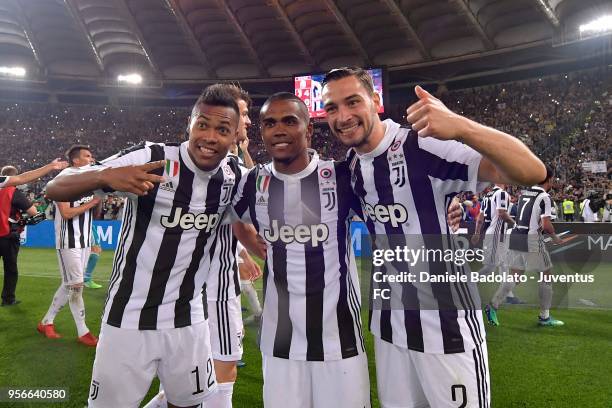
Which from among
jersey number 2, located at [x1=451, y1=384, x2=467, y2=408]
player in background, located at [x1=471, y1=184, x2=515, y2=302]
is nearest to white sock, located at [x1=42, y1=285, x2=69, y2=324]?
jersey number 2, located at [x1=451, y1=384, x2=467, y2=408]

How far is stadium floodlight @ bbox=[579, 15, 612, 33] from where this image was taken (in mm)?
19453

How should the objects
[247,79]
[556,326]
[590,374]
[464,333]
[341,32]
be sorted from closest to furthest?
[464,333] < [590,374] < [556,326] < [341,32] < [247,79]

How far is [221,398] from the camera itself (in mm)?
2980

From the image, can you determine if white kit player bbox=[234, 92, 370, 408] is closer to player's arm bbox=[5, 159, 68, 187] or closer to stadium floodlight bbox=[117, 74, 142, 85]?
player's arm bbox=[5, 159, 68, 187]

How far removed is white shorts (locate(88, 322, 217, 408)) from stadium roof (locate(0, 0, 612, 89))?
21.1 m

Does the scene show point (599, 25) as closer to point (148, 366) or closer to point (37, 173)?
point (37, 173)

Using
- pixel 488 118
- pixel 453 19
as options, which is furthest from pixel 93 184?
pixel 488 118

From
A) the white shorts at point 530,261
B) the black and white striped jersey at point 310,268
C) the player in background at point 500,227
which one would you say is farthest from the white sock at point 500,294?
the black and white striped jersey at point 310,268

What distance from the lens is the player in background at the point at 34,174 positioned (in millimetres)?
4812

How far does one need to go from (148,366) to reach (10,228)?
6174 mm

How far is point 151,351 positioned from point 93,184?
0.92 m

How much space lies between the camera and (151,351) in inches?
90.1

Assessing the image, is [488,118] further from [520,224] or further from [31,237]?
[31,237]

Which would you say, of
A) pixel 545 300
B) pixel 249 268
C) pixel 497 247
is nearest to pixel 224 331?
pixel 249 268
